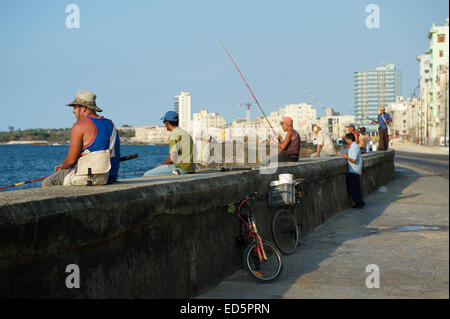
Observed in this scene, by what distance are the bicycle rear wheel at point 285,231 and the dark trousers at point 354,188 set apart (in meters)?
5.15

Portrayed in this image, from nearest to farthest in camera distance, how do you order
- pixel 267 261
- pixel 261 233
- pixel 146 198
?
pixel 146 198
pixel 267 261
pixel 261 233

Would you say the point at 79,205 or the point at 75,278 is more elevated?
the point at 79,205

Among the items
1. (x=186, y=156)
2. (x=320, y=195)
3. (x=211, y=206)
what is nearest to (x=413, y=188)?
(x=320, y=195)

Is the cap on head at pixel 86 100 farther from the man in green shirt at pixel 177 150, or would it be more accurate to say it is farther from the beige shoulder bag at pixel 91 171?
the man in green shirt at pixel 177 150

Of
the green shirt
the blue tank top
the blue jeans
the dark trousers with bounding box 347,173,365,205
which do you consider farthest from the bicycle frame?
the dark trousers with bounding box 347,173,365,205

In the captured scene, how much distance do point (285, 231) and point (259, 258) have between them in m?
1.89

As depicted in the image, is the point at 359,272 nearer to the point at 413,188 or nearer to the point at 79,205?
the point at 79,205

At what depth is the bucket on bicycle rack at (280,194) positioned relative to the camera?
7.79m

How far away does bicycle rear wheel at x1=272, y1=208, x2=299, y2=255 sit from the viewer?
7707mm

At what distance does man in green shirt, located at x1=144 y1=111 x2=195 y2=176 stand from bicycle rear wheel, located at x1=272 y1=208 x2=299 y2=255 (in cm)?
174

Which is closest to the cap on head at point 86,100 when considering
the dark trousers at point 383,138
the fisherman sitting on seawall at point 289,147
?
the fisherman sitting on seawall at point 289,147
